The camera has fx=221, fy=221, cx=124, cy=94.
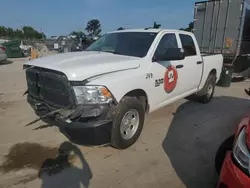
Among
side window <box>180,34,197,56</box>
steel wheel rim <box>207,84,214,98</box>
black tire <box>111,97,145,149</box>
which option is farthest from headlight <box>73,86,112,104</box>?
steel wheel rim <box>207,84,214,98</box>

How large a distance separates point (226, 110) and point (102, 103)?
416 cm

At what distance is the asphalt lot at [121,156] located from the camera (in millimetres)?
2816

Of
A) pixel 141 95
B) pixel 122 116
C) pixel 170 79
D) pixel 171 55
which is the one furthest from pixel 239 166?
pixel 170 79

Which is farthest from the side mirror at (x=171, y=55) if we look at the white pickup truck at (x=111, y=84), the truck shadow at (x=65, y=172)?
the truck shadow at (x=65, y=172)

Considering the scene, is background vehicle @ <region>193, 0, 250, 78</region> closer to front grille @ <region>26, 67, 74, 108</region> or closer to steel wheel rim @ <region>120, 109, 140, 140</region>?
→ steel wheel rim @ <region>120, 109, 140, 140</region>

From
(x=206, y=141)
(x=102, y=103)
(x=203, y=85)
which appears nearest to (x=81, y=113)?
(x=102, y=103)

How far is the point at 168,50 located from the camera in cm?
384

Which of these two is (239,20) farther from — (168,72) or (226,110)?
(168,72)

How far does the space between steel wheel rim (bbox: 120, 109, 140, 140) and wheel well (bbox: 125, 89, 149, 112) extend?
0.27 metres

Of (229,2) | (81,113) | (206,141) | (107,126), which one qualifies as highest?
(229,2)

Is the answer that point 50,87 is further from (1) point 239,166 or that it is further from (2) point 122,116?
(1) point 239,166

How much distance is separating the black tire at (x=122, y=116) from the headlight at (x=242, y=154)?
64.1 inches

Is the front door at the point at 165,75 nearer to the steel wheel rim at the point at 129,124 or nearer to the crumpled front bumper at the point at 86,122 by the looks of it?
the steel wheel rim at the point at 129,124

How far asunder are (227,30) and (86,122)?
859 cm
